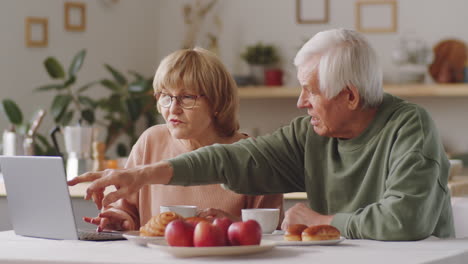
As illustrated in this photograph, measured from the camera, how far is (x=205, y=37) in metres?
6.79

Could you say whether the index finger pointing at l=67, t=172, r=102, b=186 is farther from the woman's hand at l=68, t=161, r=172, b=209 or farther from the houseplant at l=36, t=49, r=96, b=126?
the houseplant at l=36, t=49, r=96, b=126

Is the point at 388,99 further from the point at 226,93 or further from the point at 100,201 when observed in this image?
the point at 100,201

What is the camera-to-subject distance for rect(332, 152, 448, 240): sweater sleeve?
2025 mm

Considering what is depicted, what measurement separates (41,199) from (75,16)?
14.0ft

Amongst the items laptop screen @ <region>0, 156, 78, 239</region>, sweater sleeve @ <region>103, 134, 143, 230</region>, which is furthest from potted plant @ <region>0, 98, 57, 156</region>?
laptop screen @ <region>0, 156, 78, 239</region>

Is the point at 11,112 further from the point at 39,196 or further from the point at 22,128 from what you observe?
the point at 39,196

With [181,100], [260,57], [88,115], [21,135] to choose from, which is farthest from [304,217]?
[260,57]


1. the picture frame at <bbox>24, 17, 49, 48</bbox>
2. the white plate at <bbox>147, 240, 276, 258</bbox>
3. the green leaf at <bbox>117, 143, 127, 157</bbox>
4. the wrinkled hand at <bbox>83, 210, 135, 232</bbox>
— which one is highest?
the picture frame at <bbox>24, 17, 49, 48</bbox>

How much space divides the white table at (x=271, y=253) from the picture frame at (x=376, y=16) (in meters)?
4.36

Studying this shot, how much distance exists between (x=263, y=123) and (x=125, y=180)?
15.3 ft

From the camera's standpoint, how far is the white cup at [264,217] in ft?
6.93

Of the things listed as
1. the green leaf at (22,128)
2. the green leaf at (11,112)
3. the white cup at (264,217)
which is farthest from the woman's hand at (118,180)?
the green leaf at (11,112)

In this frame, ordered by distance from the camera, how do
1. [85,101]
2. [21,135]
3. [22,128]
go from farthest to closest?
[85,101]
[22,128]
[21,135]

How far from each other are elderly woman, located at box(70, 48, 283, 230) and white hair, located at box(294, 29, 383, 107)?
39cm
